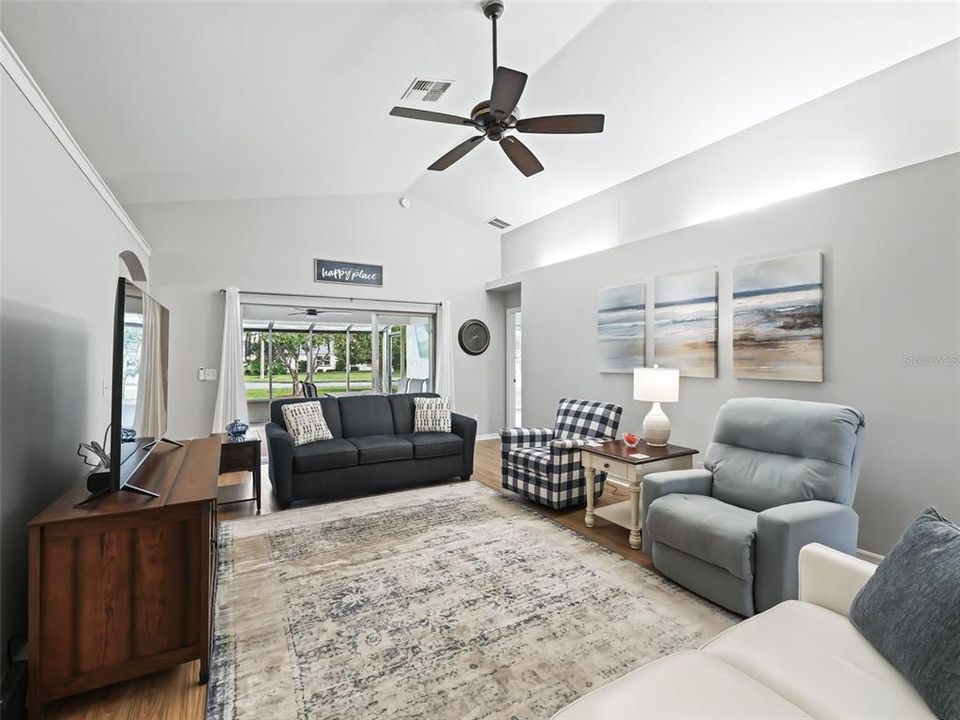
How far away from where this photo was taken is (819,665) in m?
1.30

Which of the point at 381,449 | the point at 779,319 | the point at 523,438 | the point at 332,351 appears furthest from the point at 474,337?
the point at 779,319

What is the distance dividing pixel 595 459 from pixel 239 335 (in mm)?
4329

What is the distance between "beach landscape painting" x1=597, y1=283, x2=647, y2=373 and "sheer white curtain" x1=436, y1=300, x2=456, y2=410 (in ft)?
7.95

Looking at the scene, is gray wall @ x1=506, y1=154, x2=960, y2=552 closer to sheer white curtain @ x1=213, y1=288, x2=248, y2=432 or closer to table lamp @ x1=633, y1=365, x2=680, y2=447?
table lamp @ x1=633, y1=365, x2=680, y2=447

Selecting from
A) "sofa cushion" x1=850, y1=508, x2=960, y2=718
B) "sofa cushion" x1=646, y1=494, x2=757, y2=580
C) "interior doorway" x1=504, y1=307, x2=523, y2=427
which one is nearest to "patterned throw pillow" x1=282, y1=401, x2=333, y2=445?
"sofa cushion" x1=646, y1=494, x2=757, y2=580

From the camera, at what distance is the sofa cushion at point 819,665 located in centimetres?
115

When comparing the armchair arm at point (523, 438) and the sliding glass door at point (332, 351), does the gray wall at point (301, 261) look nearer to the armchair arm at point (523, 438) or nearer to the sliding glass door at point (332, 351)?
the sliding glass door at point (332, 351)

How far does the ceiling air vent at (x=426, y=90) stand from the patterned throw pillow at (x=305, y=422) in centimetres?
288

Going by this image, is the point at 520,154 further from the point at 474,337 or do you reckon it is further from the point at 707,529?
the point at 474,337

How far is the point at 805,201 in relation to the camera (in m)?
3.37

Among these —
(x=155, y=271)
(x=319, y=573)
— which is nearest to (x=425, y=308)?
(x=155, y=271)

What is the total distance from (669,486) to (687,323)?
1.89 m

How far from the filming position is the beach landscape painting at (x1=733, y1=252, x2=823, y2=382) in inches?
129

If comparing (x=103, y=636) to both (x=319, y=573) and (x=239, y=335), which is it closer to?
(x=319, y=573)
